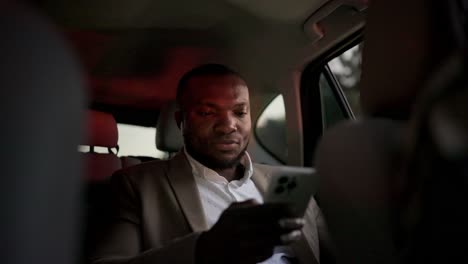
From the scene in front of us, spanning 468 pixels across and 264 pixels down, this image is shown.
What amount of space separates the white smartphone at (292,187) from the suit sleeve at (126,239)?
1.07 ft

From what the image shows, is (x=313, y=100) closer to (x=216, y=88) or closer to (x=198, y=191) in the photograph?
(x=216, y=88)

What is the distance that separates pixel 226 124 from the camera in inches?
73.9

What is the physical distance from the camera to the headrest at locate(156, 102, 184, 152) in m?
2.38

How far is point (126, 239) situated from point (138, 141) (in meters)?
0.94

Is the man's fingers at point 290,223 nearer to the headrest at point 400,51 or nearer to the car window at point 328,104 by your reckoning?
the headrest at point 400,51

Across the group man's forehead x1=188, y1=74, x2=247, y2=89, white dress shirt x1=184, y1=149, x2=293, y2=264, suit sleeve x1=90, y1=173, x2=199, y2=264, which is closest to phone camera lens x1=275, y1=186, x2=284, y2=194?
suit sleeve x1=90, y1=173, x2=199, y2=264

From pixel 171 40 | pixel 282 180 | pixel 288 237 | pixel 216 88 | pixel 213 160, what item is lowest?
pixel 288 237

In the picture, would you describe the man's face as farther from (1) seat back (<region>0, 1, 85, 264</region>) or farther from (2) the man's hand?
(1) seat back (<region>0, 1, 85, 264</region>)

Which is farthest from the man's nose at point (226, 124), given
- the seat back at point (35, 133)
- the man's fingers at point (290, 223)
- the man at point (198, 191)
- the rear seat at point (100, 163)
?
the seat back at point (35, 133)

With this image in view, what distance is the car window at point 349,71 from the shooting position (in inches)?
80.0

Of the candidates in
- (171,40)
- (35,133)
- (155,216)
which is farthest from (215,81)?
(35,133)

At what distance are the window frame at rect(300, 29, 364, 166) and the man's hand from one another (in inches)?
45.0

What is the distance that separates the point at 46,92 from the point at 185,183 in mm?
1218

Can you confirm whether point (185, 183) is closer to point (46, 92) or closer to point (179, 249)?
point (179, 249)
